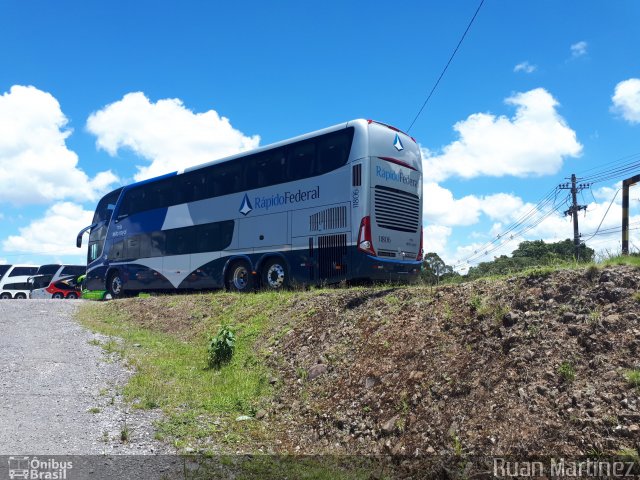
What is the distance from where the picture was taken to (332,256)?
512 inches

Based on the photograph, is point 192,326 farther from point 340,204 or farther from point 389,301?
point 389,301

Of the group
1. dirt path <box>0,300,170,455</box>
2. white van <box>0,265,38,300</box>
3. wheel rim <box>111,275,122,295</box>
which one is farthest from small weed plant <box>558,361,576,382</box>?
white van <box>0,265,38,300</box>

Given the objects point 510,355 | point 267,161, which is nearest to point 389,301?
point 510,355

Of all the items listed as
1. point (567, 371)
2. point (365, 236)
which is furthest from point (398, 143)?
point (567, 371)

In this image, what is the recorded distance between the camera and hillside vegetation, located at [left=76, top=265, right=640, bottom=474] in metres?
4.64

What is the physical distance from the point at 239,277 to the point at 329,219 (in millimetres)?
4284

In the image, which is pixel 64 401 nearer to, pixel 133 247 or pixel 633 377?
pixel 633 377

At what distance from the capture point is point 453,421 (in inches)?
202

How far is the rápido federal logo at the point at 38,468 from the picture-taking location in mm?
4855

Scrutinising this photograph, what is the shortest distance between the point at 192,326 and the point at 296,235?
143 inches

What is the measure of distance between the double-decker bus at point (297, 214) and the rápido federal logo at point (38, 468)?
8212mm

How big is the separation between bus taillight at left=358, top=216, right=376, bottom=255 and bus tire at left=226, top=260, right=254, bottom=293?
430 cm

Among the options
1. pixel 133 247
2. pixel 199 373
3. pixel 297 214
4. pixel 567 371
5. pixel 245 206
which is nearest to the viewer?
pixel 567 371

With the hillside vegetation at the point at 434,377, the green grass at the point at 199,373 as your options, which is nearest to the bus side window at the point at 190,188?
the green grass at the point at 199,373
